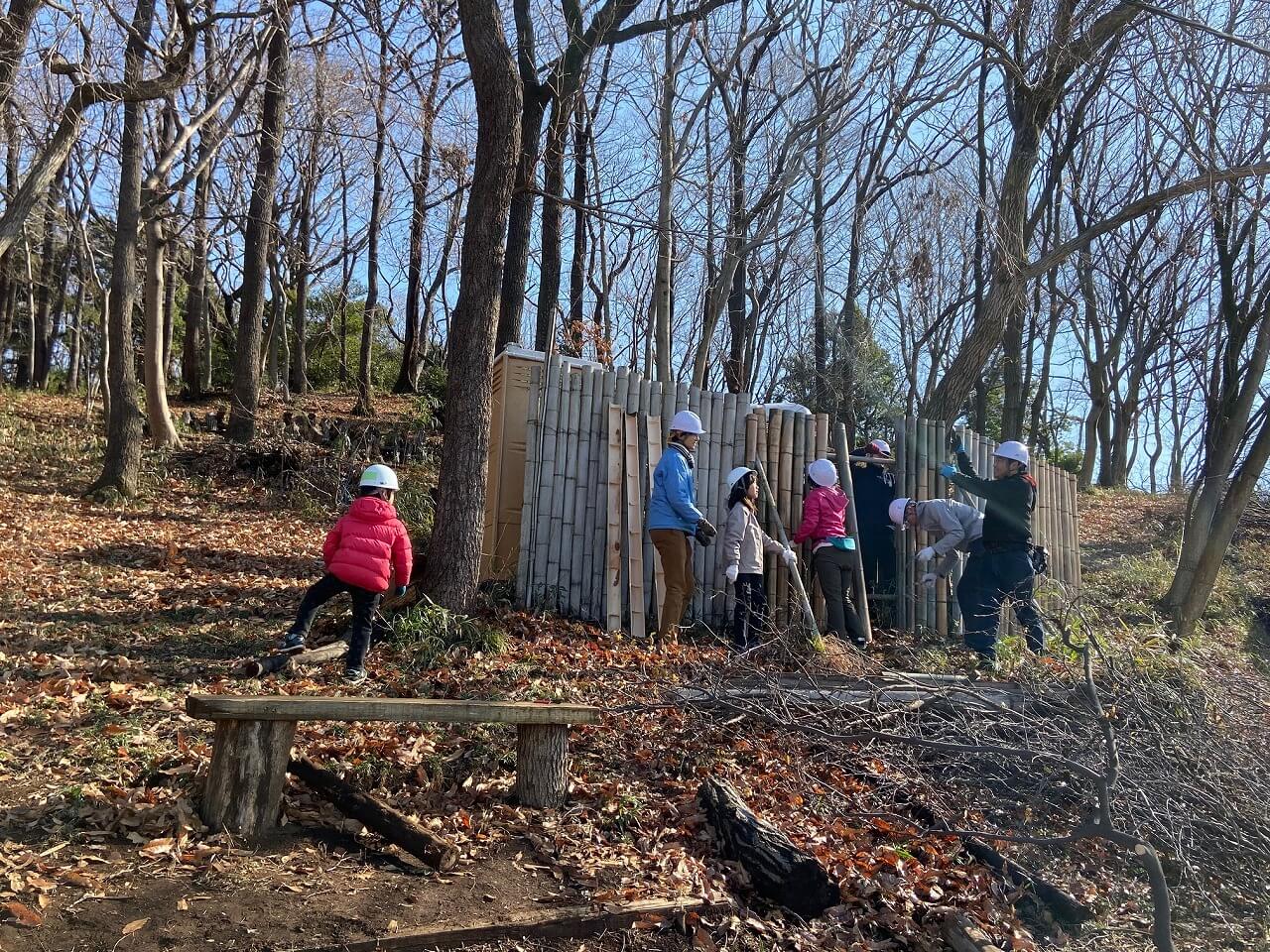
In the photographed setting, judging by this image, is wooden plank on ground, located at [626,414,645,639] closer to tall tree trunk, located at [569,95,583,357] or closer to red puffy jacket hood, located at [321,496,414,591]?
red puffy jacket hood, located at [321,496,414,591]

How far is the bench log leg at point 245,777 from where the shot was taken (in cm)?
392

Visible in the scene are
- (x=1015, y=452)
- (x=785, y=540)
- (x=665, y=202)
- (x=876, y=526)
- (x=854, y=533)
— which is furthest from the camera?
(x=665, y=202)

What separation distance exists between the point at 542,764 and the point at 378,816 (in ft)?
2.65

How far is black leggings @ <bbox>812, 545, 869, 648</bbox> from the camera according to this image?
7922 mm

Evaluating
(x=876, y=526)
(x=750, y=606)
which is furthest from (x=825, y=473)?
(x=750, y=606)

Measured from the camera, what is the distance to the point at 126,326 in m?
12.6

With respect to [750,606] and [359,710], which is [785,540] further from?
[359,710]

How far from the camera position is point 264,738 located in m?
3.97

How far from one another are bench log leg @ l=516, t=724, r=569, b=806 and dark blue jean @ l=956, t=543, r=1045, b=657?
172 inches

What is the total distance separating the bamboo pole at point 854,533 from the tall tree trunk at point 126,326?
9.20 metres

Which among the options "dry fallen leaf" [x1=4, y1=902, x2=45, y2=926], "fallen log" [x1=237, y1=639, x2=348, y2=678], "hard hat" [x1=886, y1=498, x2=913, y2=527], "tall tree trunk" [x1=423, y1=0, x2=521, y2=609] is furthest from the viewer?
"hard hat" [x1=886, y1=498, x2=913, y2=527]

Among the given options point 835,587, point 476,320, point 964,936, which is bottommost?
point 964,936

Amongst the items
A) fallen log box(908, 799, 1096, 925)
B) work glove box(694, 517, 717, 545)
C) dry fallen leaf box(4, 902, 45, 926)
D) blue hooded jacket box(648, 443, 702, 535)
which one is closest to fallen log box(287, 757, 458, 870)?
dry fallen leaf box(4, 902, 45, 926)

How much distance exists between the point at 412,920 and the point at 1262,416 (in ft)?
39.8
